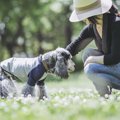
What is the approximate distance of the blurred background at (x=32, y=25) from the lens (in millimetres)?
38594

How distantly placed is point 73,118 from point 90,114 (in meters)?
0.25

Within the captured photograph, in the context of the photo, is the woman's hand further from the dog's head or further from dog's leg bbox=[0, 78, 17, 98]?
dog's leg bbox=[0, 78, 17, 98]

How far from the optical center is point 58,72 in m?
8.57

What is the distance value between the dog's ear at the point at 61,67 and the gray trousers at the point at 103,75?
1.20 ft

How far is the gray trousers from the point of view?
8.39m

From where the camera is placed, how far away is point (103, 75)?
841cm

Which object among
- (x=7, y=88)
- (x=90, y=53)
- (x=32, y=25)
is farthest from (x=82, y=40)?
(x=32, y=25)

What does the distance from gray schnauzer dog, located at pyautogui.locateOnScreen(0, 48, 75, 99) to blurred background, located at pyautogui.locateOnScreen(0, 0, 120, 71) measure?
26.5m

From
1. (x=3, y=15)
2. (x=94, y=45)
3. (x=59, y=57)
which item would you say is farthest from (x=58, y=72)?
(x=3, y=15)

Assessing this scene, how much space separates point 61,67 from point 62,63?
7 centimetres

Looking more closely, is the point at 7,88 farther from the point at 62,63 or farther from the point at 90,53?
the point at 90,53

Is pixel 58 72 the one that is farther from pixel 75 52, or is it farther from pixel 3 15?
pixel 3 15

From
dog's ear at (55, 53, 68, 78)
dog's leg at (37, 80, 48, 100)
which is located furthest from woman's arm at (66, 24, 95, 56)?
dog's leg at (37, 80, 48, 100)

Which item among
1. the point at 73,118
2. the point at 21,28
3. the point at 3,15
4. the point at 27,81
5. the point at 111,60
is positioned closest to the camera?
the point at 73,118
